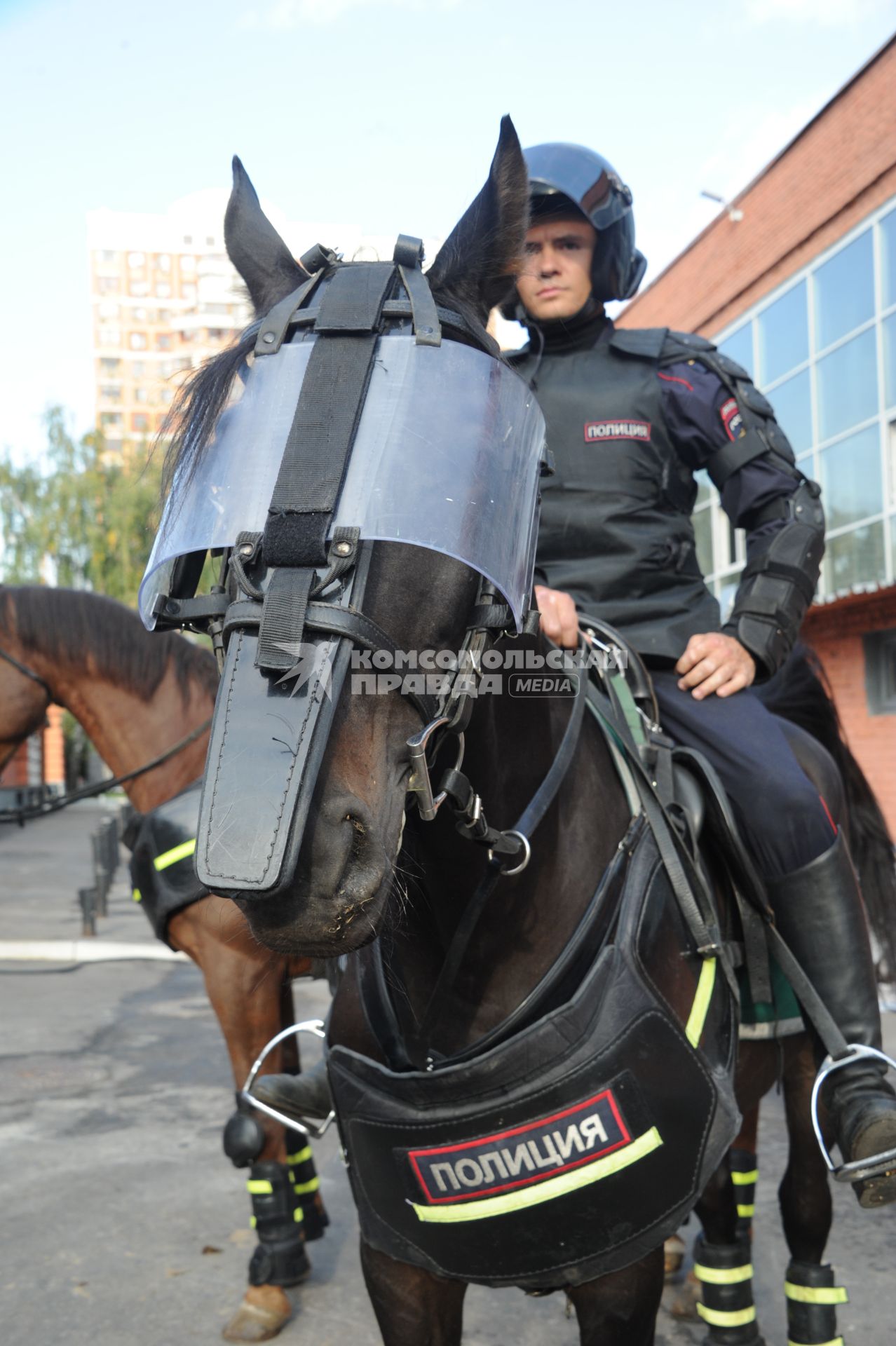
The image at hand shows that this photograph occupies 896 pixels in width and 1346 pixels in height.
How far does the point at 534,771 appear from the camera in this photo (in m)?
2.07

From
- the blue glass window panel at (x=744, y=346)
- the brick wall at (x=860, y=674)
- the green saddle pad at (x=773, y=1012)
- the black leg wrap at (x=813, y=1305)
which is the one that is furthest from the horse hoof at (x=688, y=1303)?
the blue glass window panel at (x=744, y=346)

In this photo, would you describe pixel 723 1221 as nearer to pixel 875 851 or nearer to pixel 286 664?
pixel 875 851

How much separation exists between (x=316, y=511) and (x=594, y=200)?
1.93 metres

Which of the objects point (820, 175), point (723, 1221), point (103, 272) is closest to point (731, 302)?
point (820, 175)

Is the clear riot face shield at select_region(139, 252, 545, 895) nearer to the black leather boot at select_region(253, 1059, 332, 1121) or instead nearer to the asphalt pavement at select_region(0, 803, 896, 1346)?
the black leather boot at select_region(253, 1059, 332, 1121)

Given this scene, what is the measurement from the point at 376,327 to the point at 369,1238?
1.68m

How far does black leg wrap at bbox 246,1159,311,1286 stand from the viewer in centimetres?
404

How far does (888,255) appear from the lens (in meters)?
13.8

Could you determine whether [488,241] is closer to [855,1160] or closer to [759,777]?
[759,777]

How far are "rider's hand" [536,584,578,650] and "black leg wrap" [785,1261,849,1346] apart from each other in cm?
222

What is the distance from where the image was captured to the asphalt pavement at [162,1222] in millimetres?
3914

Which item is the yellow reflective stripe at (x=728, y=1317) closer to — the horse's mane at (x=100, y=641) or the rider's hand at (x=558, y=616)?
the rider's hand at (x=558, y=616)

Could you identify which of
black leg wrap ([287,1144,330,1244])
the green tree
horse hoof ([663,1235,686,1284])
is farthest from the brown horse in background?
the green tree

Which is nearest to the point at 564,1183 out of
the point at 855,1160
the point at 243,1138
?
the point at 855,1160
